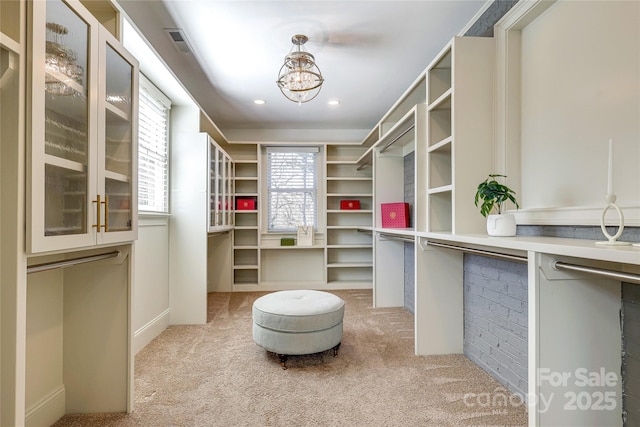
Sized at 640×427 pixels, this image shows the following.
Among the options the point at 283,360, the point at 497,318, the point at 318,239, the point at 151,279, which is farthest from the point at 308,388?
the point at 318,239

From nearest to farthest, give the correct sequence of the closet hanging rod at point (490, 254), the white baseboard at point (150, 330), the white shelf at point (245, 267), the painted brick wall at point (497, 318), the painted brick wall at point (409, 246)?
the closet hanging rod at point (490, 254) → the painted brick wall at point (497, 318) → the white baseboard at point (150, 330) → the painted brick wall at point (409, 246) → the white shelf at point (245, 267)

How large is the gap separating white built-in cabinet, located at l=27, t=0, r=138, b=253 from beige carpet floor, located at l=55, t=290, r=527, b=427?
3.42 feet

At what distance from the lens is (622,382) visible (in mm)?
1354

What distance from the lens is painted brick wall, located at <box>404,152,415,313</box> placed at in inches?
148

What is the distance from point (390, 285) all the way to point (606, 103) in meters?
2.97

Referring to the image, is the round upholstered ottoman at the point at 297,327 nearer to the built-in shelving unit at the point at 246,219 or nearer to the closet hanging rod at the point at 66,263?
the closet hanging rod at the point at 66,263

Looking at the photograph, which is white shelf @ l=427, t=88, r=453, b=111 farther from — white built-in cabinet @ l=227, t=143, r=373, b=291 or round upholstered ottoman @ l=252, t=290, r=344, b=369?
Result: white built-in cabinet @ l=227, t=143, r=373, b=291

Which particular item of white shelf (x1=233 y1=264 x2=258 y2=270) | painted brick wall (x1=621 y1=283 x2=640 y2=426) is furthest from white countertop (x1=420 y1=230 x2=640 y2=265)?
white shelf (x1=233 y1=264 x2=258 y2=270)

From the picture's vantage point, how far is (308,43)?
269cm

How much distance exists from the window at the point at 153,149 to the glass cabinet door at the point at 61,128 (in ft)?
4.64

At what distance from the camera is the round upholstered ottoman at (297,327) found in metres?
2.31

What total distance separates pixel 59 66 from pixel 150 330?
90.5 inches

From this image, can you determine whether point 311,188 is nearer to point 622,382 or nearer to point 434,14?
point 434,14

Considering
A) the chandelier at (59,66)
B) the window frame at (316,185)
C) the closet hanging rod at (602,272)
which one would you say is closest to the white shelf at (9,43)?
the chandelier at (59,66)
